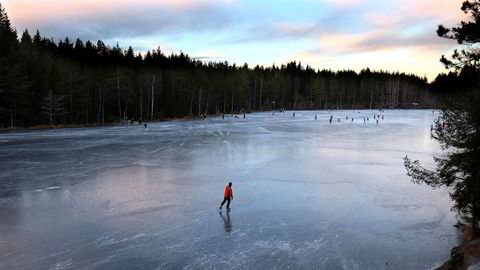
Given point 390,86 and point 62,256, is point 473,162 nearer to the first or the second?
point 62,256

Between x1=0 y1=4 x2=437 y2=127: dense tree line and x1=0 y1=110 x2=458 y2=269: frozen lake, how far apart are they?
108 feet

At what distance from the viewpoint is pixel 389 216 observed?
55.1ft

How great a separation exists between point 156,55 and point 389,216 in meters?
140

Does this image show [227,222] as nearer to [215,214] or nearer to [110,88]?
[215,214]

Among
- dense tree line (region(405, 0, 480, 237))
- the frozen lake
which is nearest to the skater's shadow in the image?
the frozen lake

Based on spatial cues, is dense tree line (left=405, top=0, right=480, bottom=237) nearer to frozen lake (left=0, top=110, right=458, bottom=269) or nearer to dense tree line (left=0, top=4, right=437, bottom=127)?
frozen lake (left=0, top=110, right=458, bottom=269)

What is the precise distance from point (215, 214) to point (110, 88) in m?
67.2

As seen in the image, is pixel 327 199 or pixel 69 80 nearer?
pixel 327 199

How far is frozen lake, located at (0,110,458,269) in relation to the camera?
12.4m

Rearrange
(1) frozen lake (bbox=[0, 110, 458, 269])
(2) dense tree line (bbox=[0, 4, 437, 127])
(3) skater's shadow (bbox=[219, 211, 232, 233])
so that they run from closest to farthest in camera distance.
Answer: (1) frozen lake (bbox=[0, 110, 458, 269]) < (3) skater's shadow (bbox=[219, 211, 232, 233]) < (2) dense tree line (bbox=[0, 4, 437, 127])

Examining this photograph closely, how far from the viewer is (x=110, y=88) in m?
78.3

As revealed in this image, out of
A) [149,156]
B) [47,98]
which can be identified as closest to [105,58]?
[47,98]

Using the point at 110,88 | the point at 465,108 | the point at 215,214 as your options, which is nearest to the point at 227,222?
the point at 215,214

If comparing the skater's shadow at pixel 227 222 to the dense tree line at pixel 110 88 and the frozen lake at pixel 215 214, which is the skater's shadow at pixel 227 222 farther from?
the dense tree line at pixel 110 88
